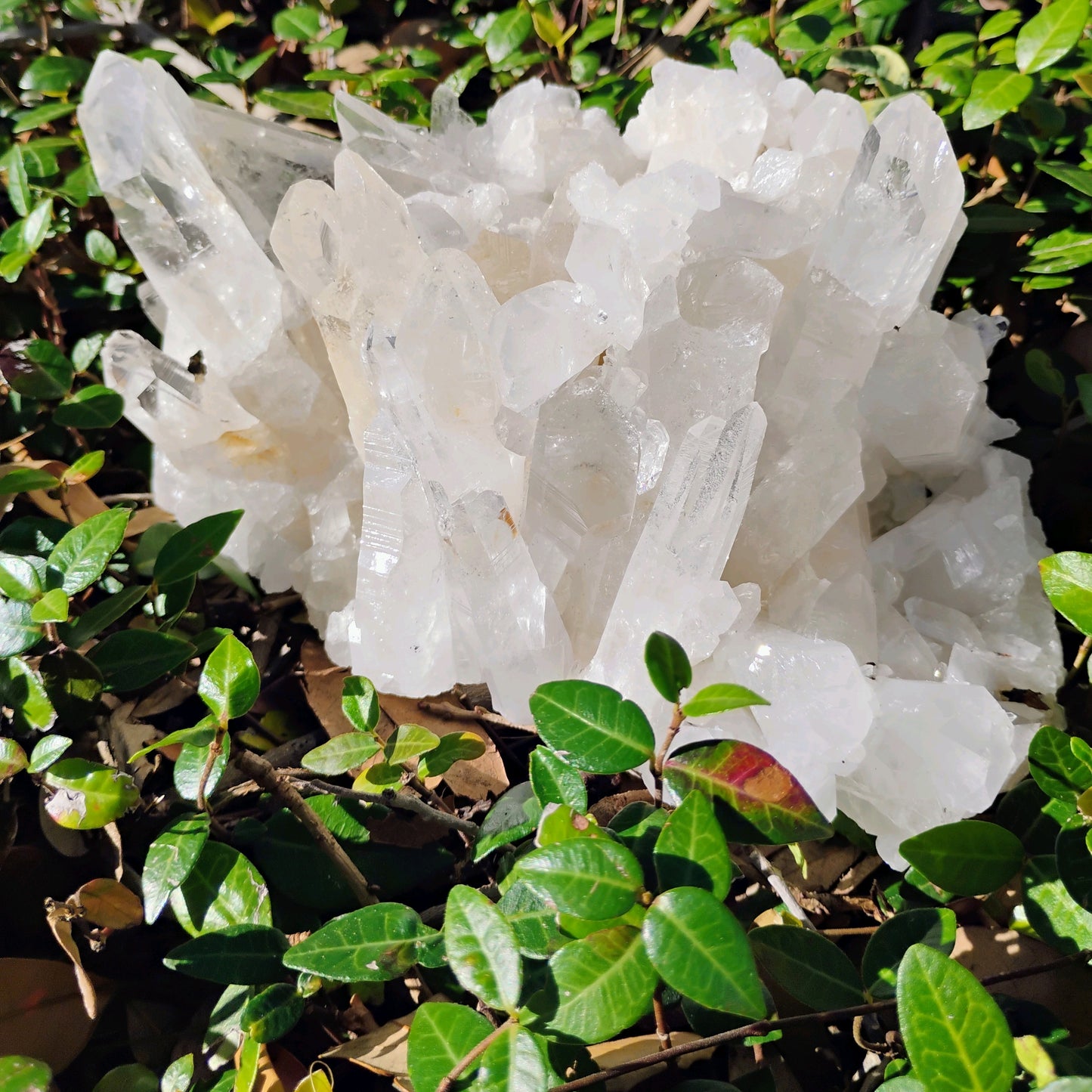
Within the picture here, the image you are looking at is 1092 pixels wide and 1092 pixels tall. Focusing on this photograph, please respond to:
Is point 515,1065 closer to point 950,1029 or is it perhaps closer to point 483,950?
point 483,950

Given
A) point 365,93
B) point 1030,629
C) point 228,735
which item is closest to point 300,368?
point 228,735

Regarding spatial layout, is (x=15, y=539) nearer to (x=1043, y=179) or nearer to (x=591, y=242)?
(x=591, y=242)

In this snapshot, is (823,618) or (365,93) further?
(365,93)

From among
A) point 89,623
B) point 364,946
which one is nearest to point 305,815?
point 364,946

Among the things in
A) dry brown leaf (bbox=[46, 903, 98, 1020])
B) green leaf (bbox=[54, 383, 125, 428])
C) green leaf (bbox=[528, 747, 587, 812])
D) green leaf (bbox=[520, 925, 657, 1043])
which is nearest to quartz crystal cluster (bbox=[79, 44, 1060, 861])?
green leaf (bbox=[54, 383, 125, 428])

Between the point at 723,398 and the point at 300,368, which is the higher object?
the point at 723,398

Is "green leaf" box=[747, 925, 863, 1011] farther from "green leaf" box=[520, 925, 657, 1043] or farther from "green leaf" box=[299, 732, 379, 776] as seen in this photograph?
"green leaf" box=[299, 732, 379, 776]
